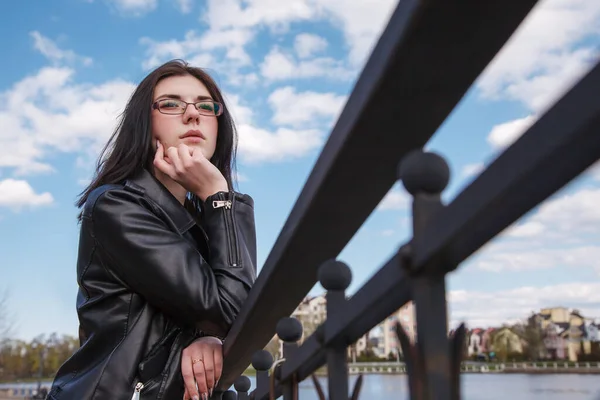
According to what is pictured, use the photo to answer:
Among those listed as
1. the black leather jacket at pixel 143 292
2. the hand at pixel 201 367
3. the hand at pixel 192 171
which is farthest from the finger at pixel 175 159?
the hand at pixel 201 367

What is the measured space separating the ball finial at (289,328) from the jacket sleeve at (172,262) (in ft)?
0.89

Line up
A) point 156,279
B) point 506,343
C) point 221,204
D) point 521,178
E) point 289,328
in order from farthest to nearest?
1. point 506,343
2. point 221,204
3. point 156,279
4. point 289,328
5. point 521,178

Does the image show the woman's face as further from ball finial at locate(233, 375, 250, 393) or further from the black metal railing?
the black metal railing

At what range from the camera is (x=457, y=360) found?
1.59 feet

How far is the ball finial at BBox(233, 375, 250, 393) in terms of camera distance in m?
1.87

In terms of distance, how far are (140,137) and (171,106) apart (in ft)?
0.44

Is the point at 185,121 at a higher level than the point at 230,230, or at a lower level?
higher

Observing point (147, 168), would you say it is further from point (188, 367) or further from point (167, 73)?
point (188, 367)

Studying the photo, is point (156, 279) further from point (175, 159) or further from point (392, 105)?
point (392, 105)

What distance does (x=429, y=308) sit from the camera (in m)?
0.50

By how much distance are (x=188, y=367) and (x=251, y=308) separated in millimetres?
381

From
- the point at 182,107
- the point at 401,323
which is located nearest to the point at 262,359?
the point at 182,107

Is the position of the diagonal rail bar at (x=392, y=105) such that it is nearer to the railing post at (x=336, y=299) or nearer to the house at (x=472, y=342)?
the railing post at (x=336, y=299)

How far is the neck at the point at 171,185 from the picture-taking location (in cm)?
169
